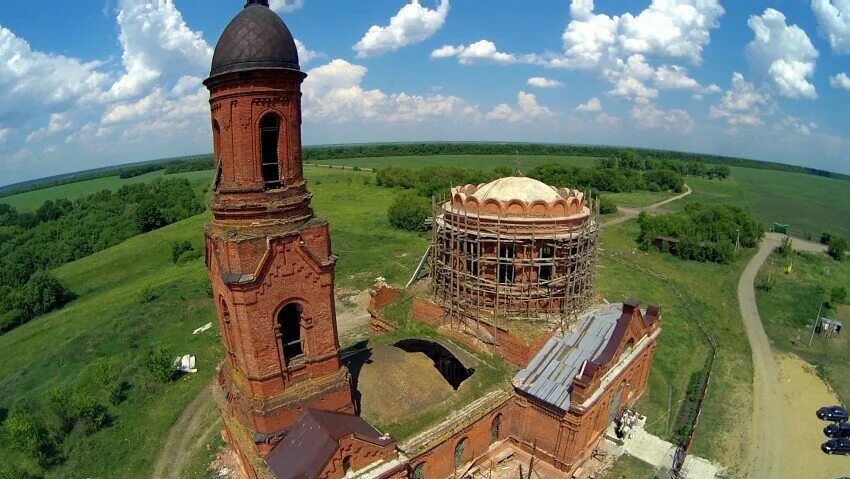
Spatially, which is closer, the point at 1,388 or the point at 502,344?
the point at 502,344

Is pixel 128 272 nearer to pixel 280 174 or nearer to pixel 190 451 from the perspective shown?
pixel 190 451

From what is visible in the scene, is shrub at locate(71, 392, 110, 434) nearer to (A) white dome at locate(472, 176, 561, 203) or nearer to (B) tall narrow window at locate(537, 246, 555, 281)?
(A) white dome at locate(472, 176, 561, 203)

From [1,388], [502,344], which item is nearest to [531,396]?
[502,344]

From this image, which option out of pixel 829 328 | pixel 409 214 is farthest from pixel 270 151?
pixel 409 214

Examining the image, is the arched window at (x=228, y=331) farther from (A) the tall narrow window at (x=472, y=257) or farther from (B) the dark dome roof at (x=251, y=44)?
(A) the tall narrow window at (x=472, y=257)

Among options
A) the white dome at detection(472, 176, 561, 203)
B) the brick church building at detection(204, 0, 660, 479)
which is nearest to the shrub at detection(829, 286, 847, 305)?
the white dome at detection(472, 176, 561, 203)

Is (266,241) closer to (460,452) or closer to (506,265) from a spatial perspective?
(460,452)

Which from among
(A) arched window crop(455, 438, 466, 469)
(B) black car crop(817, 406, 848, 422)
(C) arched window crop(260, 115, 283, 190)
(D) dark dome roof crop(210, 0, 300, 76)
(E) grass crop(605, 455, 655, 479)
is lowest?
(B) black car crop(817, 406, 848, 422)
